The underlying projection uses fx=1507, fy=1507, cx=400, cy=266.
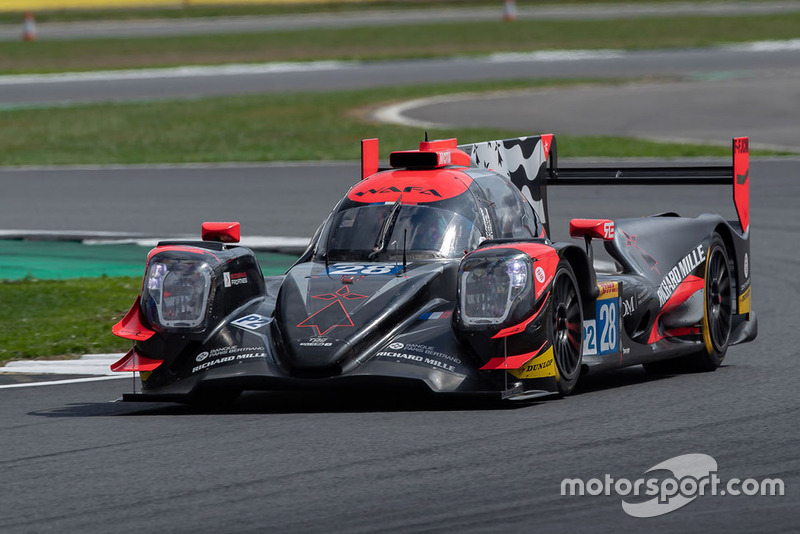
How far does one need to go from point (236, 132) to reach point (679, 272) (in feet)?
61.0

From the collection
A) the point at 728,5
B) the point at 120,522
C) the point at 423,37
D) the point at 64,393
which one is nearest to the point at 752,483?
the point at 120,522

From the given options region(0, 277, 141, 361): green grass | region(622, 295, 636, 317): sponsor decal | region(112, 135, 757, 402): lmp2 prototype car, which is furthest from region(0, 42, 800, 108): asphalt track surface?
region(622, 295, 636, 317): sponsor decal

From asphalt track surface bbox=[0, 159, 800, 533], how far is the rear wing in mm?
1531

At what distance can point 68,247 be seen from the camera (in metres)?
15.0

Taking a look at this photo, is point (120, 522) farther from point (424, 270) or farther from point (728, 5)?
point (728, 5)

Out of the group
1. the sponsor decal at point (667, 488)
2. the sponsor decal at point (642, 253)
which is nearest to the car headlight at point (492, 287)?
the sponsor decal at point (667, 488)

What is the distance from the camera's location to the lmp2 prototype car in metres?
7.25

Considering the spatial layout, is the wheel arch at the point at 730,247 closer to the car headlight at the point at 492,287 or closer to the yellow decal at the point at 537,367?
the yellow decal at the point at 537,367

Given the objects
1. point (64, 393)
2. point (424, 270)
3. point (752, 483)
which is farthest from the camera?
point (64, 393)

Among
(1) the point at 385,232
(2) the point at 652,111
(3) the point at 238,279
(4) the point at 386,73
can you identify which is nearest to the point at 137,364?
(3) the point at 238,279

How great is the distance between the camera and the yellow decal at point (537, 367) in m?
7.32

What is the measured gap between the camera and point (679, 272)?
8898mm

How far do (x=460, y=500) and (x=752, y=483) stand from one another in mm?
1100

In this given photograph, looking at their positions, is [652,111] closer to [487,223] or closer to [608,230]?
[608,230]
